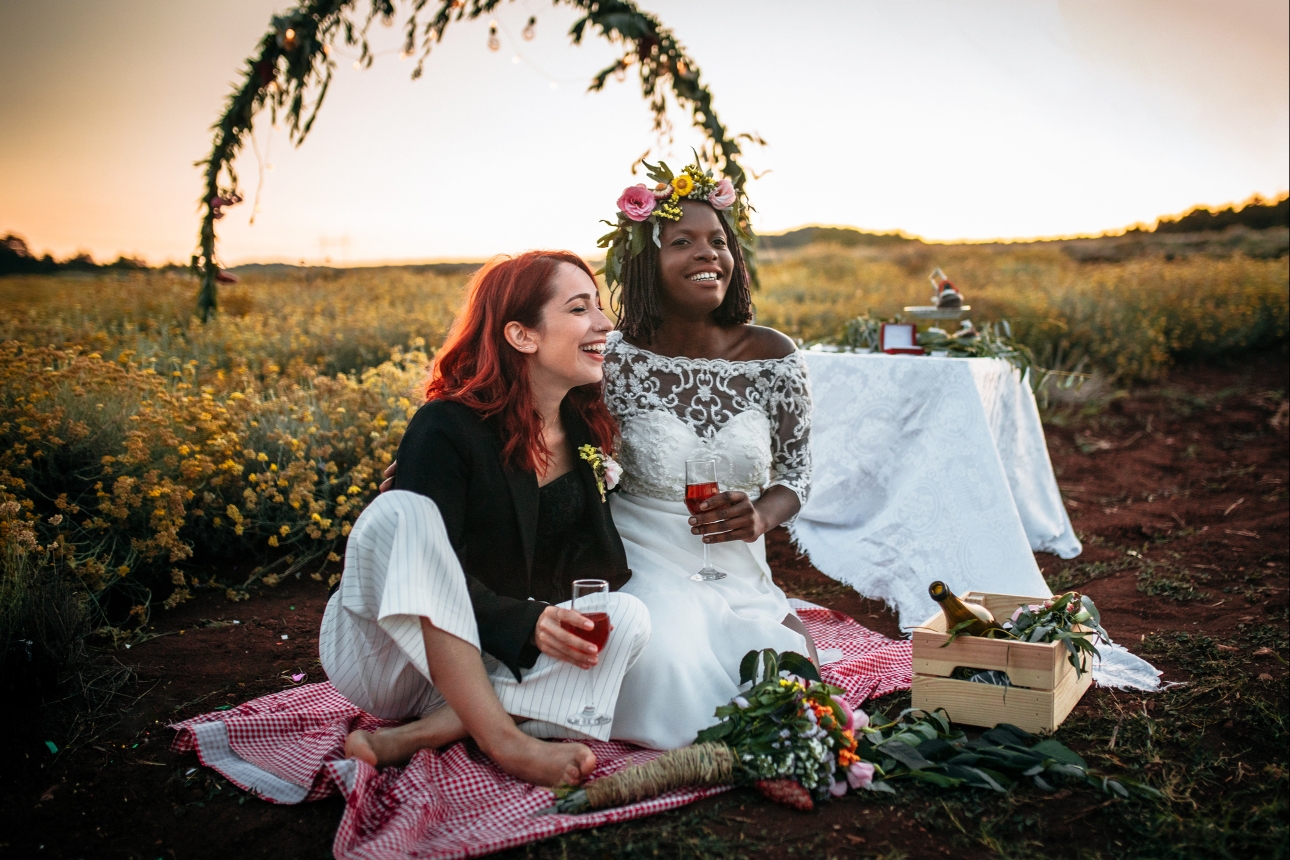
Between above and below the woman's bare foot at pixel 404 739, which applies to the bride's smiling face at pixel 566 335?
above

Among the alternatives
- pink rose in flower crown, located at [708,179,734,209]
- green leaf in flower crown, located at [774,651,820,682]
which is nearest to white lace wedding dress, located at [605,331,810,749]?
green leaf in flower crown, located at [774,651,820,682]

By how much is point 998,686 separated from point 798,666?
658mm

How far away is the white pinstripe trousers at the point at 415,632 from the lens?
228cm

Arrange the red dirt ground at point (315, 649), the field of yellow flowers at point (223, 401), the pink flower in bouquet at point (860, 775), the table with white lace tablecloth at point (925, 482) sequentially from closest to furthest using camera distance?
the red dirt ground at point (315, 649) → the pink flower in bouquet at point (860, 775) → the field of yellow flowers at point (223, 401) → the table with white lace tablecloth at point (925, 482)

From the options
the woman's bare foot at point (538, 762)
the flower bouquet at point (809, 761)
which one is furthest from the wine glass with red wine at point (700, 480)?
the woman's bare foot at point (538, 762)

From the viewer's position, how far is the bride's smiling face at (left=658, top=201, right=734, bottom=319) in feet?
9.97

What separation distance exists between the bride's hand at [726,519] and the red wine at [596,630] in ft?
1.69

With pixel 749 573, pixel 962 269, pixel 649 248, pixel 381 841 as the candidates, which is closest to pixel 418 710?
pixel 381 841

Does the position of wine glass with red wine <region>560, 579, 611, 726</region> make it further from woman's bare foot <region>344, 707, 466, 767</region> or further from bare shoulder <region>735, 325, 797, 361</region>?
bare shoulder <region>735, 325, 797, 361</region>

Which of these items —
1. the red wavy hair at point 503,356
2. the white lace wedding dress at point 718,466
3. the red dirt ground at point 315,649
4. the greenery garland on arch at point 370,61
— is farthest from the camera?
the greenery garland on arch at point 370,61

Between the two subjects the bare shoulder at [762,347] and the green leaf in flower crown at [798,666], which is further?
the bare shoulder at [762,347]

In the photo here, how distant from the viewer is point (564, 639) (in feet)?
7.63

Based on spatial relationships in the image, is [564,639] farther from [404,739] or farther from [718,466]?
[718,466]

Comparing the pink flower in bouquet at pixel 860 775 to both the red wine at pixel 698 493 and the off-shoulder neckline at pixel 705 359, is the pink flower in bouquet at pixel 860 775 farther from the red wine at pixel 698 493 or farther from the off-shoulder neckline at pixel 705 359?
the off-shoulder neckline at pixel 705 359
